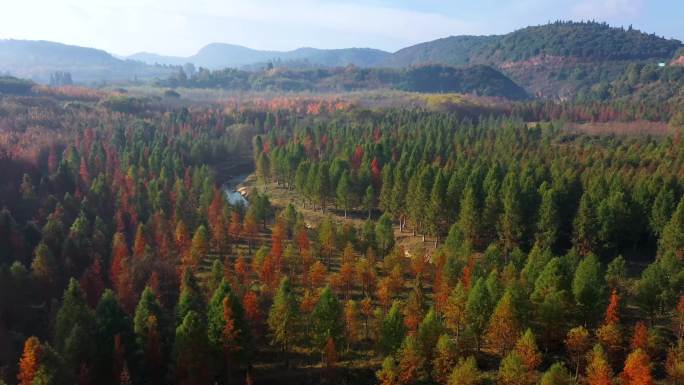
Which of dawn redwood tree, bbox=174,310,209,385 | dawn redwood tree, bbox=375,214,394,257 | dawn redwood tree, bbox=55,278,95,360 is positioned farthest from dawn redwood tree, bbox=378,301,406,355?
dawn redwood tree, bbox=375,214,394,257

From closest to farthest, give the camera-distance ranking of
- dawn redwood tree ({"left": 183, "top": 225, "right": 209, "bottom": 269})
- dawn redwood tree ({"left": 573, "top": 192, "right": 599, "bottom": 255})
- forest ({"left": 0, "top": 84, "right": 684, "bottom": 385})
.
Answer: forest ({"left": 0, "top": 84, "right": 684, "bottom": 385})
dawn redwood tree ({"left": 183, "top": 225, "right": 209, "bottom": 269})
dawn redwood tree ({"left": 573, "top": 192, "right": 599, "bottom": 255})

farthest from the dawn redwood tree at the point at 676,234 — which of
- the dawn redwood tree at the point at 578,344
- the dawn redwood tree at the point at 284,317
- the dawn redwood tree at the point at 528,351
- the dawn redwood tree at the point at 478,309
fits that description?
the dawn redwood tree at the point at 284,317

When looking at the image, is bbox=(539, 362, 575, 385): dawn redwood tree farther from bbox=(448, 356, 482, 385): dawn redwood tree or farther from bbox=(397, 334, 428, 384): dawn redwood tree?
bbox=(397, 334, 428, 384): dawn redwood tree

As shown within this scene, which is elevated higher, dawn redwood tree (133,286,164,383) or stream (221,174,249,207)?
dawn redwood tree (133,286,164,383)

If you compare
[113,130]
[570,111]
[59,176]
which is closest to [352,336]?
[59,176]

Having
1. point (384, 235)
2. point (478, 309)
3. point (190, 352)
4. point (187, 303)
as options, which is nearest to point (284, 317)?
point (187, 303)

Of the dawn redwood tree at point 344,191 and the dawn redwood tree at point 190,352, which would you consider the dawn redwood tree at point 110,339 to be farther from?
the dawn redwood tree at point 344,191

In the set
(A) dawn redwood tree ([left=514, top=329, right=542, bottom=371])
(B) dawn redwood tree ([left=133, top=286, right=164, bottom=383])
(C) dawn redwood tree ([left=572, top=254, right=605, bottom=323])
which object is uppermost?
(C) dawn redwood tree ([left=572, top=254, right=605, bottom=323])

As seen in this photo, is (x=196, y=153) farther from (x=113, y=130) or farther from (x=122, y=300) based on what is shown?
(x=122, y=300)
